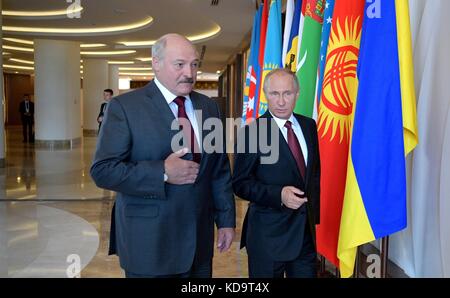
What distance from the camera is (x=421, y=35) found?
9.84 ft

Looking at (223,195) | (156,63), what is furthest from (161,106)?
(223,195)

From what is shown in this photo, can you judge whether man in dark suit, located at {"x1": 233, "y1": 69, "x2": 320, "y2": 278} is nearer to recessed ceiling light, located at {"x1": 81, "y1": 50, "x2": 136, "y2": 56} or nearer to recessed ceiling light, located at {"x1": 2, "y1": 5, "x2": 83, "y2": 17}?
recessed ceiling light, located at {"x1": 2, "y1": 5, "x2": 83, "y2": 17}

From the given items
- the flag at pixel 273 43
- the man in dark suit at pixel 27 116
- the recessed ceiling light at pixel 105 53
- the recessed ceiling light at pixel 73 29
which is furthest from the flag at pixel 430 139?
the recessed ceiling light at pixel 105 53

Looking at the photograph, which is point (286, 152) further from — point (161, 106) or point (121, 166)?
point (121, 166)

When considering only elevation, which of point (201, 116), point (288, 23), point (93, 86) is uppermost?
point (93, 86)

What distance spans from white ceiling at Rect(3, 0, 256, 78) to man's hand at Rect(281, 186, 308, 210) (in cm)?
778

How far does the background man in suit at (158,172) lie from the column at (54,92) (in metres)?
14.3

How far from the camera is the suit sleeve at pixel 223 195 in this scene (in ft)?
7.29

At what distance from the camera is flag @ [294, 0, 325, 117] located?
11.9 ft

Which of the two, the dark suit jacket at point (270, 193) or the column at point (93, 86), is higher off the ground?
the column at point (93, 86)

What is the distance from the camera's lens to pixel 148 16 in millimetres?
12164

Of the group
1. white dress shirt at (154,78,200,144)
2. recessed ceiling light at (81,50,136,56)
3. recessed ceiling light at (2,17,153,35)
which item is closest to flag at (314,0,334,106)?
white dress shirt at (154,78,200,144)

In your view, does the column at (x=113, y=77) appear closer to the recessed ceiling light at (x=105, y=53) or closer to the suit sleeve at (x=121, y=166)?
the recessed ceiling light at (x=105, y=53)

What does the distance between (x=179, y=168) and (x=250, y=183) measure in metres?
0.52
